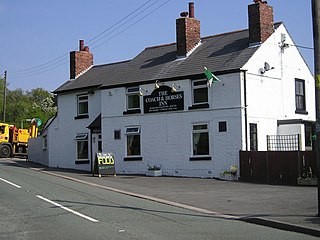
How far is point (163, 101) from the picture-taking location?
88.7ft

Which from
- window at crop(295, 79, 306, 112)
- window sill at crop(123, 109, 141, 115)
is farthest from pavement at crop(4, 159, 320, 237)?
window at crop(295, 79, 306, 112)

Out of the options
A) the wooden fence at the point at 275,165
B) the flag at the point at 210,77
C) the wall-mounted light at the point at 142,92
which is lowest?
the wooden fence at the point at 275,165

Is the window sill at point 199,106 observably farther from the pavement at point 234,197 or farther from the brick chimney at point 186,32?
the brick chimney at point 186,32

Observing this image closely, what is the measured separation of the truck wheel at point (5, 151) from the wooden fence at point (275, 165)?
26970 mm

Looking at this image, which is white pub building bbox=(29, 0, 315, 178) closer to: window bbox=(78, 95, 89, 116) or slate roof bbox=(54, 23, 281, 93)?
slate roof bbox=(54, 23, 281, 93)

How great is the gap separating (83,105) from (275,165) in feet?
50.9

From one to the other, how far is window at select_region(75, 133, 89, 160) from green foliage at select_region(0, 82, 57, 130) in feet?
148

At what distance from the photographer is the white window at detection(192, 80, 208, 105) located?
25547 millimetres

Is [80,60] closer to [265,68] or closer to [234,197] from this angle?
[265,68]

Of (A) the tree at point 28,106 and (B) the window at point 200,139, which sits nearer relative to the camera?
(B) the window at point 200,139

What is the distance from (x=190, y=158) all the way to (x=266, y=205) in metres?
10.9

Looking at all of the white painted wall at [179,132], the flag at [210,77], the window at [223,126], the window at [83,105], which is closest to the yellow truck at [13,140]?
the window at [83,105]

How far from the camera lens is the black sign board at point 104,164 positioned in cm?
2638

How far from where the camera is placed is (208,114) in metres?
25.2
